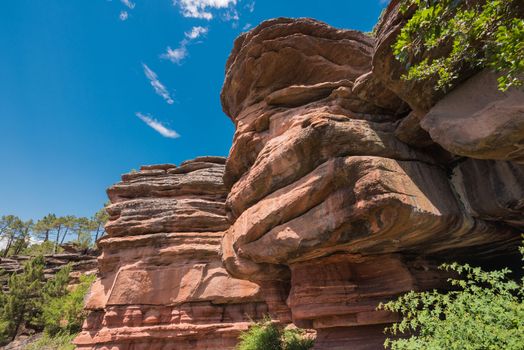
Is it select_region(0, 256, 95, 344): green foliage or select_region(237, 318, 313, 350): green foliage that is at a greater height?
select_region(0, 256, 95, 344): green foliage

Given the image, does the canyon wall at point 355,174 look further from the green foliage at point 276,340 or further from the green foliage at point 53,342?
the green foliage at point 53,342

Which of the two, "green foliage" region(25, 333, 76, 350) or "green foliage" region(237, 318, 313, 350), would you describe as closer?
"green foliage" region(237, 318, 313, 350)

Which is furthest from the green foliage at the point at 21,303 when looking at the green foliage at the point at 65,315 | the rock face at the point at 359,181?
the rock face at the point at 359,181

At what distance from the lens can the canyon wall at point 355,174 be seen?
254 inches

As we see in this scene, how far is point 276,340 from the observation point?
473 inches

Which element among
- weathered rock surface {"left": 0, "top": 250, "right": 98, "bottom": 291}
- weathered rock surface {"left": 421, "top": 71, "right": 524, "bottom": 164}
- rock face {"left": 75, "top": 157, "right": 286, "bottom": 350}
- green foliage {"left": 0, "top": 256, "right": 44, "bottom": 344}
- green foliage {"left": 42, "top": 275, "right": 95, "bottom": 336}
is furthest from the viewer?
weathered rock surface {"left": 0, "top": 250, "right": 98, "bottom": 291}

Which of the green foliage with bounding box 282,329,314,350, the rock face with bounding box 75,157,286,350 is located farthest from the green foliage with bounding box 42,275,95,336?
the green foliage with bounding box 282,329,314,350

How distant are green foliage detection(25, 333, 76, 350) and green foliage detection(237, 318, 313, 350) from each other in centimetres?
1928

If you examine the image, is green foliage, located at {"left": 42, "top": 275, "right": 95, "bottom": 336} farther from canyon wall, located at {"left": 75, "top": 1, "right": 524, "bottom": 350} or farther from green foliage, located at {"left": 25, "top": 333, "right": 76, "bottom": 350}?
canyon wall, located at {"left": 75, "top": 1, "right": 524, "bottom": 350}

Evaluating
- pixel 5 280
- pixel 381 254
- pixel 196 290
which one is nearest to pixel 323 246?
pixel 381 254

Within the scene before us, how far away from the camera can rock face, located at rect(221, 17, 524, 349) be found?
259 inches

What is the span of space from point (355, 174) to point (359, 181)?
0.77ft

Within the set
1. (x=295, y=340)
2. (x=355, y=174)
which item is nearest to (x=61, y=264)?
(x=295, y=340)

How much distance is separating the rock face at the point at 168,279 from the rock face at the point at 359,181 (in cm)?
626
